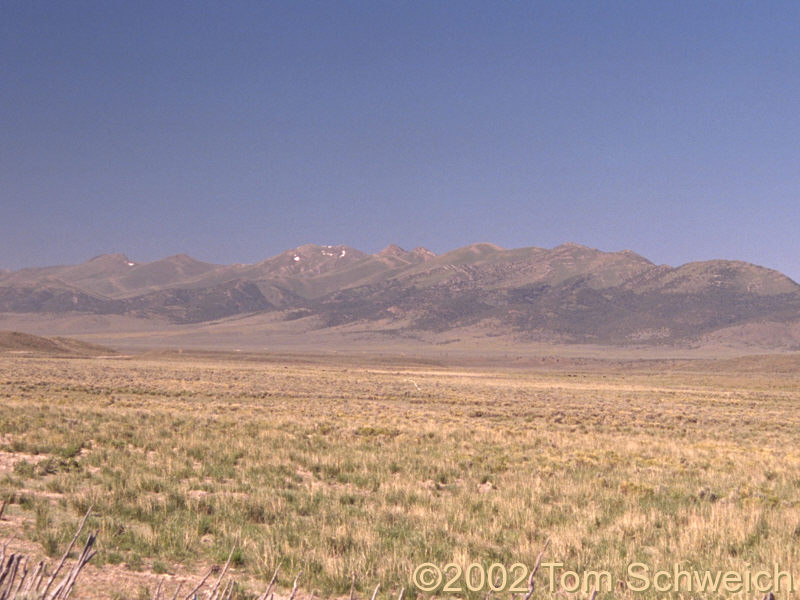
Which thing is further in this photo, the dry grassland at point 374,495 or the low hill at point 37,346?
the low hill at point 37,346

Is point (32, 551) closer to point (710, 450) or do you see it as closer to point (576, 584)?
point (576, 584)

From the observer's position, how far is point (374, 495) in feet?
33.9

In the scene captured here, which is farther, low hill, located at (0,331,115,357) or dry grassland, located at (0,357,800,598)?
low hill, located at (0,331,115,357)

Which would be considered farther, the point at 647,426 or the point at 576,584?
the point at 647,426

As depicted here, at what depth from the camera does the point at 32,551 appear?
6871 mm

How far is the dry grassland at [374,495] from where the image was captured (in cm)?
706

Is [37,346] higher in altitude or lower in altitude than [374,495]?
lower

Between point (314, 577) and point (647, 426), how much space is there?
71.4 feet

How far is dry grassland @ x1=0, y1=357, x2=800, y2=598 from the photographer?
7.06 meters

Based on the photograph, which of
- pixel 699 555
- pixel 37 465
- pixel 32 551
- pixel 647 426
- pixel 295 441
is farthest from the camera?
pixel 647 426

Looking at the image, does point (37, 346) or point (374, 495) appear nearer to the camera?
point (374, 495)

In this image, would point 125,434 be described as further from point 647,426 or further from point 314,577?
point 647,426

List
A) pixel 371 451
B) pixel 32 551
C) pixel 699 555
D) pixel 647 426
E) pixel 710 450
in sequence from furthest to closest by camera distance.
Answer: pixel 647 426 → pixel 710 450 → pixel 371 451 → pixel 699 555 → pixel 32 551

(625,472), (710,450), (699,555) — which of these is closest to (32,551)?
(699,555)
